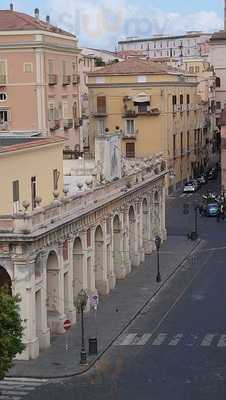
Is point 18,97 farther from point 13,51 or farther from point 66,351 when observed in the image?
point 66,351

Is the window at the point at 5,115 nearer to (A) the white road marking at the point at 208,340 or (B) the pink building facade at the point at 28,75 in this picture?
(B) the pink building facade at the point at 28,75

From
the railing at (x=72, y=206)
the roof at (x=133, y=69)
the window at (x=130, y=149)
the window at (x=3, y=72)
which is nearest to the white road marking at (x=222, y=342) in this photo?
the railing at (x=72, y=206)

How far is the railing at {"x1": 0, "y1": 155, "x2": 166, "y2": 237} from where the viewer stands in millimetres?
41156

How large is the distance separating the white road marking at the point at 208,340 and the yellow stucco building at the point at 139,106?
56596mm

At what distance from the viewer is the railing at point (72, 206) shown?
4116 cm

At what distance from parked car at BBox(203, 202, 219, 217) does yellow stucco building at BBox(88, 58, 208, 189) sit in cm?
1274

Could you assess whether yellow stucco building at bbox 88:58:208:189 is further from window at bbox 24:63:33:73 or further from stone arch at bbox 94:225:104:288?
stone arch at bbox 94:225:104:288

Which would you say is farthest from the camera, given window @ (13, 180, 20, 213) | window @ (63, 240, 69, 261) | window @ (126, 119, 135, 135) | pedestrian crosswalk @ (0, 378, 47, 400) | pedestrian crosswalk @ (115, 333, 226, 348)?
window @ (126, 119, 135, 135)

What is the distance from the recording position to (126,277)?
61219 mm

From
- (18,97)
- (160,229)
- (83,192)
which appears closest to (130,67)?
(18,97)

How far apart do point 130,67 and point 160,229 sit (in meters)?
34.2

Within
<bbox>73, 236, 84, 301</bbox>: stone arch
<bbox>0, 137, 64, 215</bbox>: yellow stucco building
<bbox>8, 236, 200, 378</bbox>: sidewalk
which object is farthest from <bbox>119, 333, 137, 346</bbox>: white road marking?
<bbox>0, 137, 64, 215</bbox>: yellow stucco building

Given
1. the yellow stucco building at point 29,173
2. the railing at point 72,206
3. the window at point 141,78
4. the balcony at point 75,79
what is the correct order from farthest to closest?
1. the window at point 141,78
2. the balcony at point 75,79
3. the yellow stucco building at point 29,173
4. the railing at point 72,206

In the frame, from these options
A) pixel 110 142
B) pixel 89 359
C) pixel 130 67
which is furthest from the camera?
pixel 130 67
